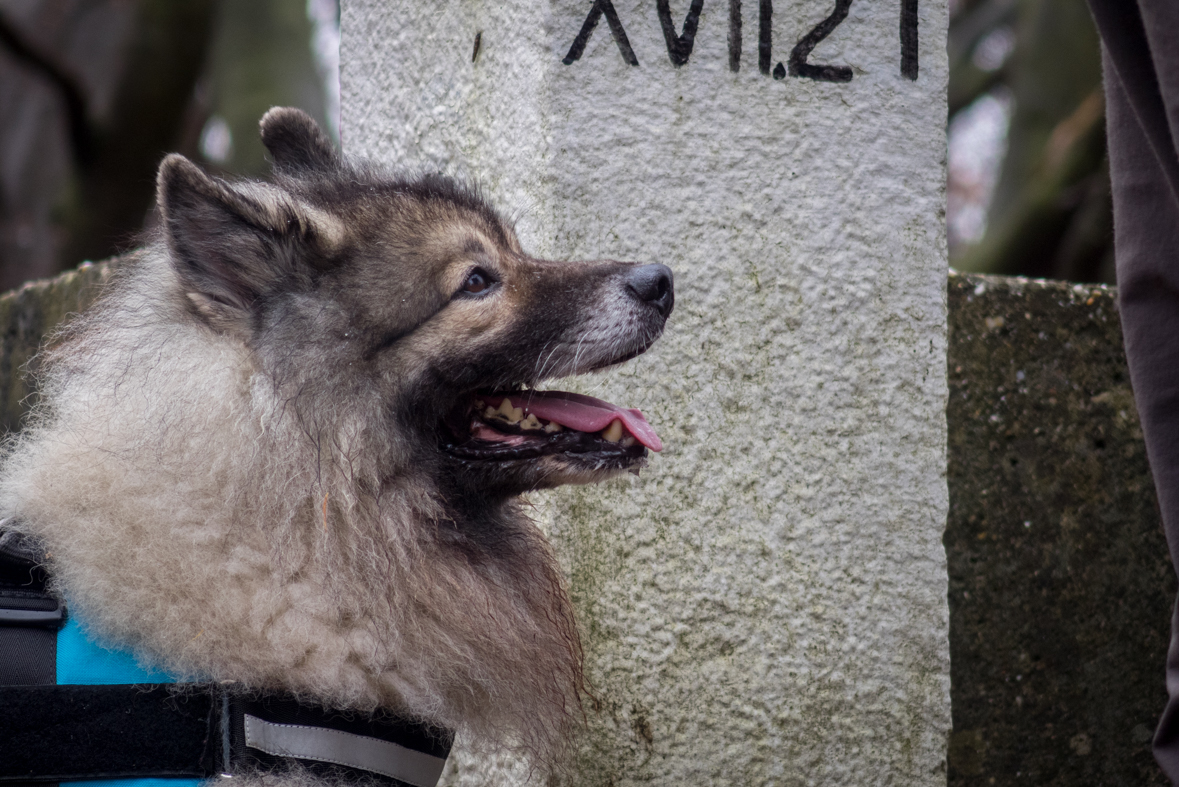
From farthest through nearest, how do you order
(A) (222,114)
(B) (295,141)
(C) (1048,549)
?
(A) (222,114) < (C) (1048,549) < (B) (295,141)

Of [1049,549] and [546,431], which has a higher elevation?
[546,431]

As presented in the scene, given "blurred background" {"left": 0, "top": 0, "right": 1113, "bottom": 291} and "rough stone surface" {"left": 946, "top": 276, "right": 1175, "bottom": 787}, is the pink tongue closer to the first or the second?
"rough stone surface" {"left": 946, "top": 276, "right": 1175, "bottom": 787}

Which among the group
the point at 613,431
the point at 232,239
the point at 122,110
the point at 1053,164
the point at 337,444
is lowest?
the point at 1053,164

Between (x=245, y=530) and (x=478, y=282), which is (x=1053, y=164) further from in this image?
(x=245, y=530)

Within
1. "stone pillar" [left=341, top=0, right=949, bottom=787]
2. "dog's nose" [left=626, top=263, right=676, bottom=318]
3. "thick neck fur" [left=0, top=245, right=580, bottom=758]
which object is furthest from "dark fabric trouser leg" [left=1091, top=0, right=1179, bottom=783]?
"thick neck fur" [left=0, top=245, right=580, bottom=758]

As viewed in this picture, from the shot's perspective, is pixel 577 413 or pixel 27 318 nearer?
pixel 577 413

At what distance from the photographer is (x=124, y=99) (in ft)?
27.4

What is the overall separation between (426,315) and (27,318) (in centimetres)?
303

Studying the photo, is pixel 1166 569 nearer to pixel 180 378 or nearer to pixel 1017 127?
pixel 180 378

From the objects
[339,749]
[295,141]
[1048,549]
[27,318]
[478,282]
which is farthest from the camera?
[27,318]

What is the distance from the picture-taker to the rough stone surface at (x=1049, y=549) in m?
3.40

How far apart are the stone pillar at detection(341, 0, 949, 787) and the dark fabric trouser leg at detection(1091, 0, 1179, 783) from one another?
0.82 m

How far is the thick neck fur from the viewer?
2123 millimetres

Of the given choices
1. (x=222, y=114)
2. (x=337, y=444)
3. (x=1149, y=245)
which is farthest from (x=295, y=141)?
(x=222, y=114)
